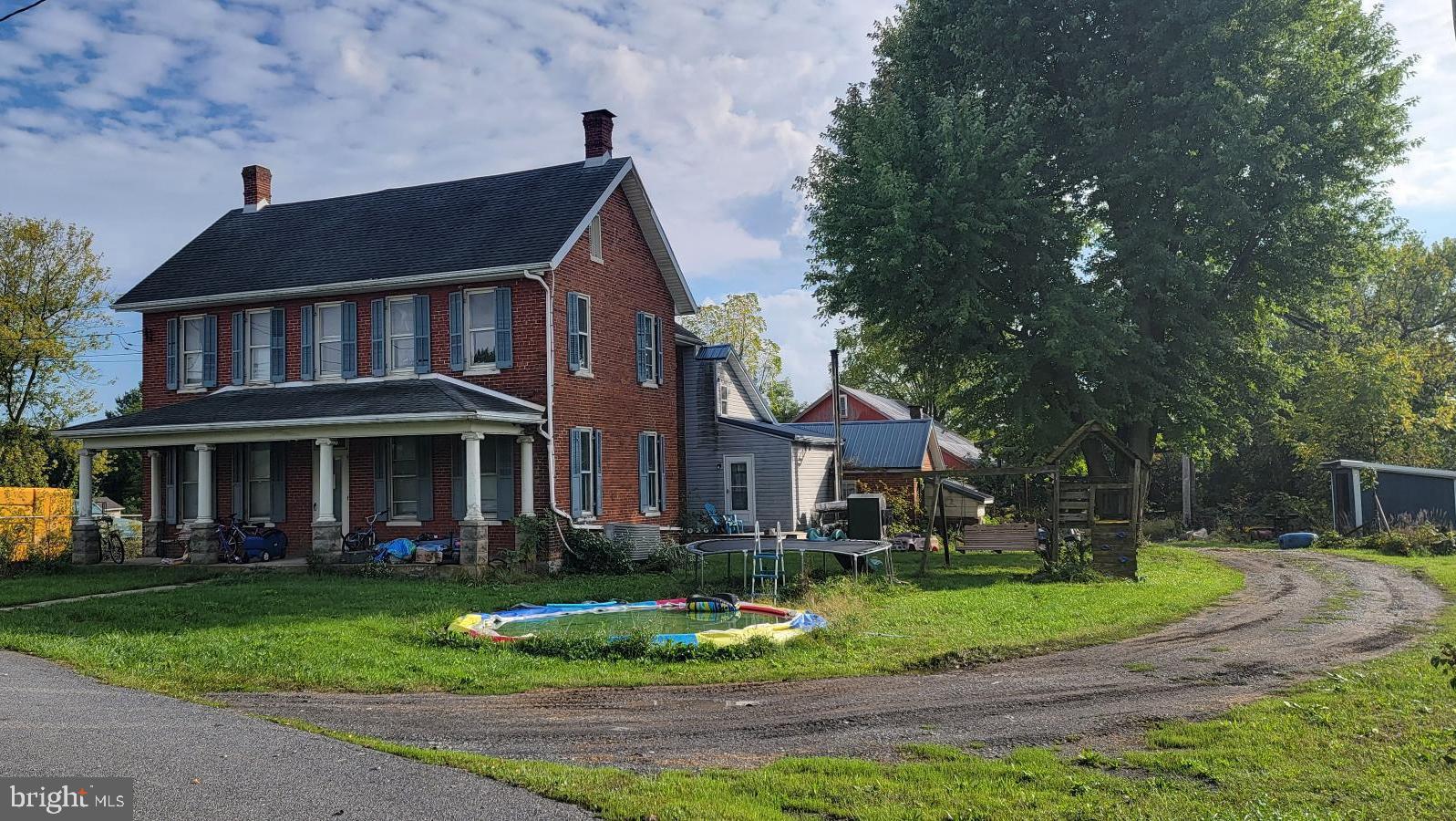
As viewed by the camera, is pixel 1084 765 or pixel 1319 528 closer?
pixel 1084 765

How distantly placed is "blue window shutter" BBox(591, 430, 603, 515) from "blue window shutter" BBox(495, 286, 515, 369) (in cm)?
263

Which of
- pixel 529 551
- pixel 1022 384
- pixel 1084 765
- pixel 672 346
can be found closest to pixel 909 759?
pixel 1084 765

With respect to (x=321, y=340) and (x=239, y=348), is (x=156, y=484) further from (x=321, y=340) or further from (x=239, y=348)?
(x=321, y=340)

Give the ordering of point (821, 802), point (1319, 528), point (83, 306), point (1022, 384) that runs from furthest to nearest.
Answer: point (83, 306) < point (1319, 528) < point (1022, 384) < point (821, 802)

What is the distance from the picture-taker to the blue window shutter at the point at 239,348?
25719 millimetres

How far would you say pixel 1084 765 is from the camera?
7.29 meters

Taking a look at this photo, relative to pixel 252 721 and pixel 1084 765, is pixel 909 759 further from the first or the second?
pixel 252 721

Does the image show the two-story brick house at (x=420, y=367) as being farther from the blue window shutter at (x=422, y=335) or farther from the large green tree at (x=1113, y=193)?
the large green tree at (x=1113, y=193)

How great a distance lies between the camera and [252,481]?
2530 cm

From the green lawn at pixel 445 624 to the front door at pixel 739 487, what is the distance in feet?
28.2

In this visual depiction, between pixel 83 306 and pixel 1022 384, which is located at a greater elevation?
pixel 83 306

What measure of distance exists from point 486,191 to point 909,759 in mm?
21881

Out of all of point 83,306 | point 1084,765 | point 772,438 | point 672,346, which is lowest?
point 1084,765

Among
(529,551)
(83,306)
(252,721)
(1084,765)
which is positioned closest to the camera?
(1084,765)
